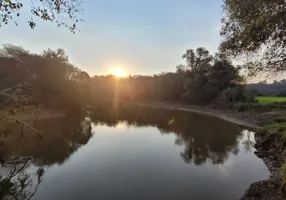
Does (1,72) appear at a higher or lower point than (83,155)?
higher

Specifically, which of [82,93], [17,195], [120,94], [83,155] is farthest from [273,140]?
[120,94]

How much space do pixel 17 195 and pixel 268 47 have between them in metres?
11.4

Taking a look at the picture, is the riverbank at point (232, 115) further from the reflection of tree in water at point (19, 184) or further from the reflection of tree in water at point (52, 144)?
the reflection of tree in water at point (19, 184)

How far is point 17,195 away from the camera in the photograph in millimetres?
11672

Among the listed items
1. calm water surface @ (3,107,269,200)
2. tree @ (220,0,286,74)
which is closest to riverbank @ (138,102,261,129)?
calm water surface @ (3,107,269,200)

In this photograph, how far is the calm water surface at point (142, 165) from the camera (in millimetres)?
12398

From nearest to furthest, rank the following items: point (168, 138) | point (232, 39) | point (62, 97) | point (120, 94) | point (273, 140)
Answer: point (232, 39) → point (273, 140) → point (168, 138) → point (62, 97) → point (120, 94)

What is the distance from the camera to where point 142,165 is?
657 inches

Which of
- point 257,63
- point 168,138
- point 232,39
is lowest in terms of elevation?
point 168,138

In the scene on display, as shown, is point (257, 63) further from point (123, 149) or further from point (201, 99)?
point (201, 99)

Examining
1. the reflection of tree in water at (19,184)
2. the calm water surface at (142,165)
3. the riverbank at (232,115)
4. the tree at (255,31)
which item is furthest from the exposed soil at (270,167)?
the riverbank at (232,115)

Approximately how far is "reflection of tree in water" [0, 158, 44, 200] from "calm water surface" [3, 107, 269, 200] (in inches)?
7.1

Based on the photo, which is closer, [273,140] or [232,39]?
[232,39]

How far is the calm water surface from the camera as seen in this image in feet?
40.7
